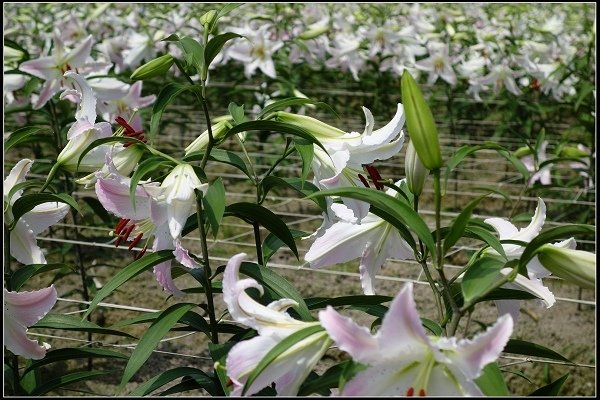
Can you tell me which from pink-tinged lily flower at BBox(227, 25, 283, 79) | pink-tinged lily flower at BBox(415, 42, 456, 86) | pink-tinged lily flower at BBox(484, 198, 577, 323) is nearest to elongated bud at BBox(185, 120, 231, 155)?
pink-tinged lily flower at BBox(484, 198, 577, 323)

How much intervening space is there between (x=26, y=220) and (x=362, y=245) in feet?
1.63

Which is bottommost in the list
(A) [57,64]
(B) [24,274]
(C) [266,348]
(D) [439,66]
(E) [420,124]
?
(D) [439,66]

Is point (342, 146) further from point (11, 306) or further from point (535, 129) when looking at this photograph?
point (535, 129)

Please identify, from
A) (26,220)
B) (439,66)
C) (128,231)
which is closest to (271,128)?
(128,231)

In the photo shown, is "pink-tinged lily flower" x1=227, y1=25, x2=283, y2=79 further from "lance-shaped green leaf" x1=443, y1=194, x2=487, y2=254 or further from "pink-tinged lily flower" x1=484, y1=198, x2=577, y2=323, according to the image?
"lance-shaped green leaf" x1=443, y1=194, x2=487, y2=254

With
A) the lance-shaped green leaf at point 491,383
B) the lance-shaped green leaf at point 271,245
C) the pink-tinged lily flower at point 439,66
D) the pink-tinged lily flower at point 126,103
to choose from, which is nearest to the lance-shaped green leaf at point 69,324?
the lance-shaped green leaf at point 271,245

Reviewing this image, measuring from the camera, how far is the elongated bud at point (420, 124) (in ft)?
2.41

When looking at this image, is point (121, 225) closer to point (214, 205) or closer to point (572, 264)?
point (214, 205)

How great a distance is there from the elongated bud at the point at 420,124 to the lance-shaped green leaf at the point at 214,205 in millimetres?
243

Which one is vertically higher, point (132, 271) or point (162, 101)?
point (162, 101)

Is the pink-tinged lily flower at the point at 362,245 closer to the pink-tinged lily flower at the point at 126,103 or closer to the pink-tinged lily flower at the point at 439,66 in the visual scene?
the pink-tinged lily flower at the point at 126,103

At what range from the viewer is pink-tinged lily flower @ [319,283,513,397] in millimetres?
591

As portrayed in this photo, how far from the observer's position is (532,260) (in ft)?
2.93

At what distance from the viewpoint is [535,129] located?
13.1 ft
